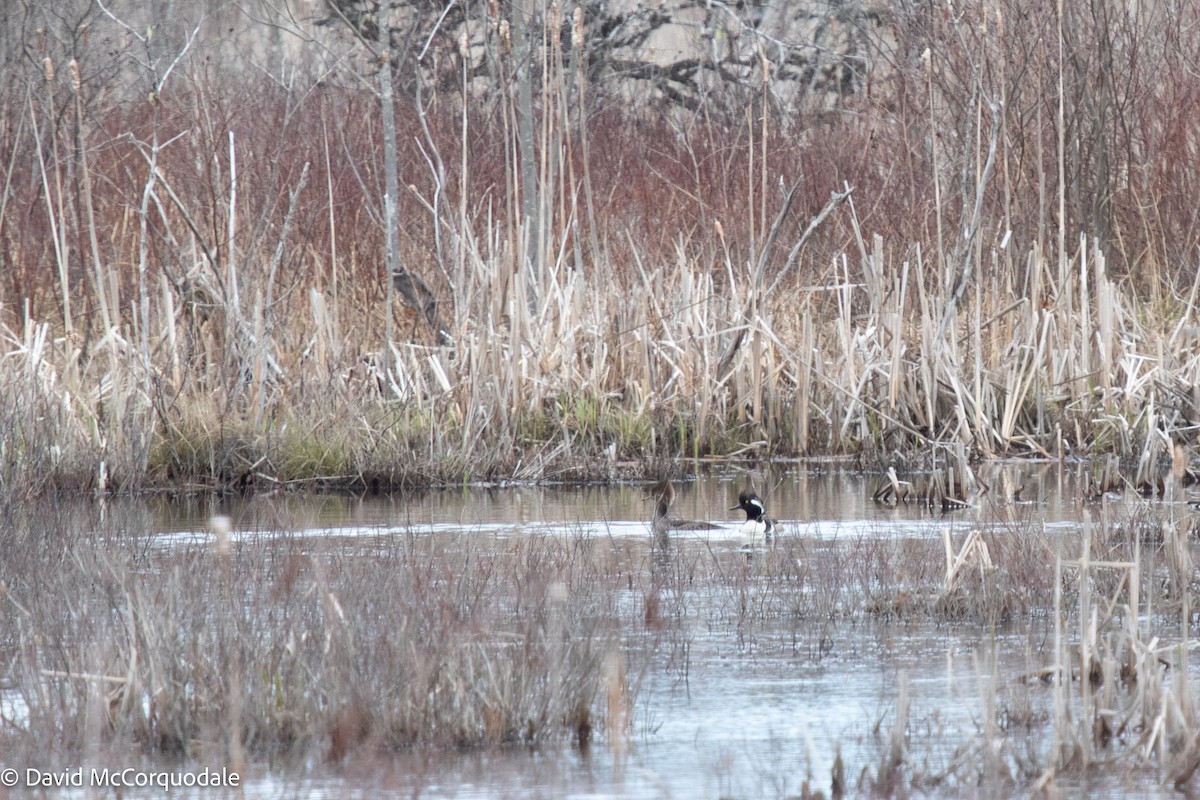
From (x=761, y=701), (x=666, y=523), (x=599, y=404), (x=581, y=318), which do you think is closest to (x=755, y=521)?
(x=666, y=523)

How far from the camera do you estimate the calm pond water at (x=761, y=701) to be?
11.6 feet

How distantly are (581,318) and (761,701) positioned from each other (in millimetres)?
5890

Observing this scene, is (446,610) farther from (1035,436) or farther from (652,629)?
(1035,436)

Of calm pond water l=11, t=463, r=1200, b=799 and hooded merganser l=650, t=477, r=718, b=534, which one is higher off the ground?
hooded merganser l=650, t=477, r=718, b=534

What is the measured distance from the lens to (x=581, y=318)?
1001cm

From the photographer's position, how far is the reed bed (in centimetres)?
909

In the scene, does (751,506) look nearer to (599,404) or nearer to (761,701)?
(599,404)

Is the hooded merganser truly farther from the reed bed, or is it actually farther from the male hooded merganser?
the reed bed

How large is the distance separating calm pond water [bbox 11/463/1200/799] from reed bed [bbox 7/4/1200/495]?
1606mm

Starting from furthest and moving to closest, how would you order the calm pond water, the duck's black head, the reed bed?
the reed bed
the duck's black head
the calm pond water

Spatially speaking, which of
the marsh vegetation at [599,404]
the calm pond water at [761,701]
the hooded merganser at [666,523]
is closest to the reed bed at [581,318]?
the marsh vegetation at [599,404]

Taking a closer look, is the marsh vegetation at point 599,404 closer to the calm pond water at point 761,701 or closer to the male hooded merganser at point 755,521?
the calm pond water at point 761,701

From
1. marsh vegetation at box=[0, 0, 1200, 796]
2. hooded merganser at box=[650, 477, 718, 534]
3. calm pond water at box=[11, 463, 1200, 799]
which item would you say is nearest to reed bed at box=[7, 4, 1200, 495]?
marsh vegetation at box=[0, 0, 1200, 796]

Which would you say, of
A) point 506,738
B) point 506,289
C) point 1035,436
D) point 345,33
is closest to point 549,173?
point 506,289
